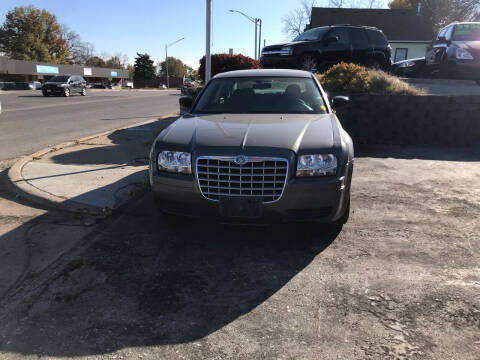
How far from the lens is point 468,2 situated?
43.3 meters

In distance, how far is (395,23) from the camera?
3850 cm

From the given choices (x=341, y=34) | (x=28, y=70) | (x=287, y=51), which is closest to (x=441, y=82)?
(x=341, y=34)

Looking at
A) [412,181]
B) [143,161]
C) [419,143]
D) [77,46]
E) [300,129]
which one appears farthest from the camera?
[77,46]

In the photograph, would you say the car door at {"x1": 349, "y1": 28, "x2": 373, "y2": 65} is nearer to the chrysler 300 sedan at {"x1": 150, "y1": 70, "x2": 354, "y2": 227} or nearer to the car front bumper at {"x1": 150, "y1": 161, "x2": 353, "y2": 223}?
the chrysler 300 sedan at {"x1": 150, "y1": 70, "x2": 354, "y2": 227}

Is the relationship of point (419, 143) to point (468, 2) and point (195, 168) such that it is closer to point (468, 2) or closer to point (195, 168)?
point (195, 168)

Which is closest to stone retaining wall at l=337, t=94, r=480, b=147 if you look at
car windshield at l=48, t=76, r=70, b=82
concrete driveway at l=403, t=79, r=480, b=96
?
concrete driveway at l=403, t=79, r=480, b=96

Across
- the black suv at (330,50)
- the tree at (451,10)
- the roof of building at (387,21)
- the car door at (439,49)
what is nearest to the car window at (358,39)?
the black suv at (330,50)

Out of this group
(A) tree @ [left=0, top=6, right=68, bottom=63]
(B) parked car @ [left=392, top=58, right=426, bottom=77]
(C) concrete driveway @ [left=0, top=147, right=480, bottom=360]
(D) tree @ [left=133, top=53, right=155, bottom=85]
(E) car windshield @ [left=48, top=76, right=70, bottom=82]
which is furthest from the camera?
(D) tree @ [left=133, top=53, right=155, bottom=85]

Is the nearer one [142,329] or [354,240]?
[142,329]

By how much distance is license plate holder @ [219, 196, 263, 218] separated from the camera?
138 inches

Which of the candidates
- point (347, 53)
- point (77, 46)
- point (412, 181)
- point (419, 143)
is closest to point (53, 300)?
point (412, 181)

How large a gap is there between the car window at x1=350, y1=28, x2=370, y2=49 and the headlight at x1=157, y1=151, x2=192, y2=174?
11054mm

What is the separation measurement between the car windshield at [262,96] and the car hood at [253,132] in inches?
10.5

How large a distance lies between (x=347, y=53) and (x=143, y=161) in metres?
8.58
